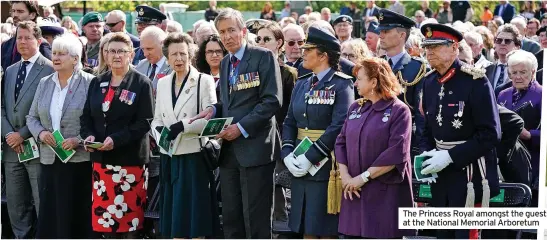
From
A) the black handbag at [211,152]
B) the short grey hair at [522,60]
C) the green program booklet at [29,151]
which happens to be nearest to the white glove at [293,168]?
the black handbag at [211,152]

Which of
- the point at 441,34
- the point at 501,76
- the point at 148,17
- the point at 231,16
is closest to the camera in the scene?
the point at 441,34

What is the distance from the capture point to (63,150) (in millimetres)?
8992

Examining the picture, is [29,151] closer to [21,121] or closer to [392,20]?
[21,121]

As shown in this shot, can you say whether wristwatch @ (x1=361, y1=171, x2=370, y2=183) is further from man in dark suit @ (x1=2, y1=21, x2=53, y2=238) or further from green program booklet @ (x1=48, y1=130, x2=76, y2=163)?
man in dark suit @ (x1=2, y1=21, x2=53, y2=238)

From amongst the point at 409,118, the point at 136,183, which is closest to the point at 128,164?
the point at 136,183

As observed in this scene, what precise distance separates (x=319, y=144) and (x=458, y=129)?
1015mm

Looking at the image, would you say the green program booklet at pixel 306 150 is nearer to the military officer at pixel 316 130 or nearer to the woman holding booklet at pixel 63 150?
the military officer at pixel 316 130

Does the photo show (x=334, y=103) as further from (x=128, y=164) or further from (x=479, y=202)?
(x=128, y=164)

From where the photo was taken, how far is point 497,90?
31.0 feet

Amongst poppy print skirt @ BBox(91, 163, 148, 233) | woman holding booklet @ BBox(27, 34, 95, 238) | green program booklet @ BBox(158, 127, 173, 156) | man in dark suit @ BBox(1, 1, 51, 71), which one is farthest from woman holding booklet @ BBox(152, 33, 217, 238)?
man in dark suit @ BBox(1, 1, 51, 71)

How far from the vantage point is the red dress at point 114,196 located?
8883 millimetres

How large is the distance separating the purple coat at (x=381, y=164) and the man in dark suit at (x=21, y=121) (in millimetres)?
3520

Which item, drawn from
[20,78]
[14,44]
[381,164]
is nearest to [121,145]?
[20,78]

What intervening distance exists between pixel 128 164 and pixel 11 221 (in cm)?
171
